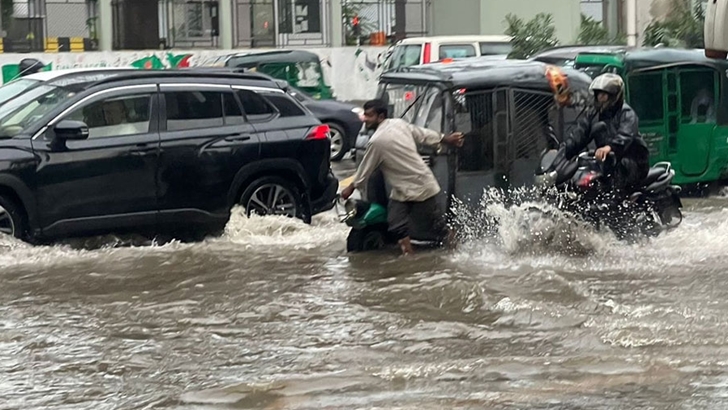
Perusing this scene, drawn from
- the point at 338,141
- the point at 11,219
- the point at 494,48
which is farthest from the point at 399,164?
the point at 494,48

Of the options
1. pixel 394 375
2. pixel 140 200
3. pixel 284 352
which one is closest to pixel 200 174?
pixel 140 200

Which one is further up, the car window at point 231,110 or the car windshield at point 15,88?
the car windshield at point 15,88

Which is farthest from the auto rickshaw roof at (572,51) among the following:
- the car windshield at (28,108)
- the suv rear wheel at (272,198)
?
the car windshield at (28,108)

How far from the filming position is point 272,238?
12438 mm

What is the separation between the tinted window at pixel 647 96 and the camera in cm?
1519

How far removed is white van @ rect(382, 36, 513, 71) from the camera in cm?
2277

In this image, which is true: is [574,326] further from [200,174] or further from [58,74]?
[58,74]

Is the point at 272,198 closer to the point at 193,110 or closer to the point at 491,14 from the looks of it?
the point at 193,110

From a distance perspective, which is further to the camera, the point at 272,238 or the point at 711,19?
the point at 272,238

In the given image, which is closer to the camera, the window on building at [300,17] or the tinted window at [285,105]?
the tinted window at [285,105]

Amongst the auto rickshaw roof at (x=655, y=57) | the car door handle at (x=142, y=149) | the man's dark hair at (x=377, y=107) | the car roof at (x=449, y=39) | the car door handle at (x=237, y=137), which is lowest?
the car door handle at (x=142, y=149)

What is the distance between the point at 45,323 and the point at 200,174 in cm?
328

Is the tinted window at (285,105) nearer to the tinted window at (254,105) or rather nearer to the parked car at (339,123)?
the tinted window at (254,105)

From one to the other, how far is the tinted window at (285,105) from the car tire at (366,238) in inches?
61.7
